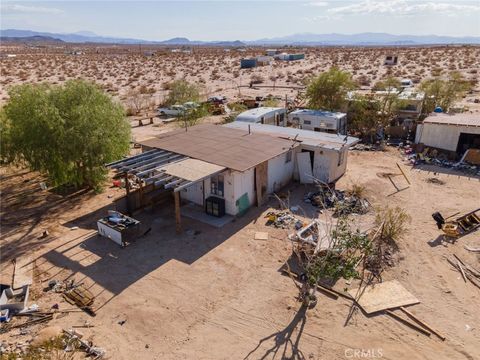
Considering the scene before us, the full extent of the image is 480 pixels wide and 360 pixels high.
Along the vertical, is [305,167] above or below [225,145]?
below

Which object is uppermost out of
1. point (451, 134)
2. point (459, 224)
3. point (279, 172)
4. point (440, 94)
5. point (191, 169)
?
point (440, 94)

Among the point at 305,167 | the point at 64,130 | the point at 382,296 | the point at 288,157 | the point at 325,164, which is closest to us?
the point at 382,296

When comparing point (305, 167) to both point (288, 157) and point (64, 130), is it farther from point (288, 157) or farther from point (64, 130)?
point (64, 130)

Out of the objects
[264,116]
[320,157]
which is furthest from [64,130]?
[264,116]

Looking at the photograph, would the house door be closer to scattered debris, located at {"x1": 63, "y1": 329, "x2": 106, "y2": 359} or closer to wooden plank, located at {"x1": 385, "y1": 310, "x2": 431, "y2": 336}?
wooden plank, located at {"x1": 385, "y1": 310, "x2": 431, "y2": 336}

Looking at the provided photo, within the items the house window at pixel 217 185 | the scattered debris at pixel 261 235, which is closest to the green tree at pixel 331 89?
the house window at pixel 217 185

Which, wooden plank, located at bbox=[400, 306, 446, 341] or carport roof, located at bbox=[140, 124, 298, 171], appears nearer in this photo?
wooden plank, located at bbox=[400, 306, 446, 341]

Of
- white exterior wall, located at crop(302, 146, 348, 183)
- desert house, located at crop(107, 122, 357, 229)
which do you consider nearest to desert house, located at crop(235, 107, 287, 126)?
desert house, located at crop(107, 122, 357, 229)
